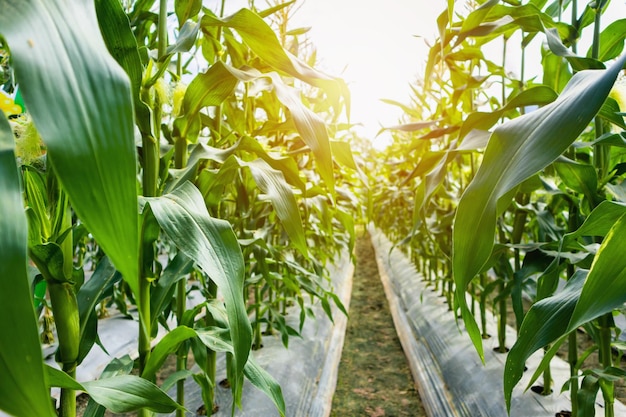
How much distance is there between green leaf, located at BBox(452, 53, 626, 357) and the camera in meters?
0.26

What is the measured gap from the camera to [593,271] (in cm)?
31

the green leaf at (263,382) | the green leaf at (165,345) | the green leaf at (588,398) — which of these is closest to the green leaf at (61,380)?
the green leaf at (165,345)

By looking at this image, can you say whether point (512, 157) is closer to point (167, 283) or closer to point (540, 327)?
point (540, 327)

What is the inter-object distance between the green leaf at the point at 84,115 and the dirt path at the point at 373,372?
3.97 feet

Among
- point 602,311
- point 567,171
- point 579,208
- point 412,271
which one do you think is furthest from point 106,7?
point 412,271

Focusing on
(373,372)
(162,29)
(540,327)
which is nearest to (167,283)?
(162,29)

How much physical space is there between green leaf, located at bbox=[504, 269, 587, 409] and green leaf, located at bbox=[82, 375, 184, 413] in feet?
1.01

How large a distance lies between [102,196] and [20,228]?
4 centimetres

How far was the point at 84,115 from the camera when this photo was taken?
0.65 feet

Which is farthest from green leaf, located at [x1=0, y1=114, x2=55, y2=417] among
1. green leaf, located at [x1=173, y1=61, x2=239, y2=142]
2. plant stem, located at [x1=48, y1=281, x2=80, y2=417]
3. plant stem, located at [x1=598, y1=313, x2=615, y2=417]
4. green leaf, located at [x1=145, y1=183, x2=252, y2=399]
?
plant stem, located at [x1=598, y1=313, x2=615, y2=417]

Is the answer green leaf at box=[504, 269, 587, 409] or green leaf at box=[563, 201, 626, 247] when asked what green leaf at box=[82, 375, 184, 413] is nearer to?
green leaf at box=[504, 269, 587, 409]

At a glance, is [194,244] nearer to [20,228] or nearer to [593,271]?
[20,228]

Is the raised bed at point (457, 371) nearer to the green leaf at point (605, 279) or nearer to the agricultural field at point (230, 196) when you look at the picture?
the agricultural field at point (230, 196)

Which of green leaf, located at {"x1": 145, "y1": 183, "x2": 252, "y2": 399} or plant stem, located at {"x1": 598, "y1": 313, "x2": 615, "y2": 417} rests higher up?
green leaf, located at {"x1": 145, "y1": 183, "x2": 252, "y2": 399}
